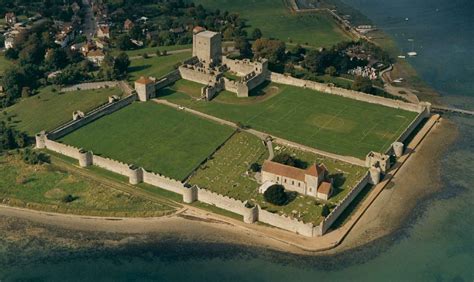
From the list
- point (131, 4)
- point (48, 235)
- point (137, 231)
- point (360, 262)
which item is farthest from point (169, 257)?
point (131, 4)

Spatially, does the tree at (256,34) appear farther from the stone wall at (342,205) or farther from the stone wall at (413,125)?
the stone wall at (342,205)

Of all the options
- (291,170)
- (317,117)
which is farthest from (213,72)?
(291,170)

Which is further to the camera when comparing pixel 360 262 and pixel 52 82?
pixel 52 82

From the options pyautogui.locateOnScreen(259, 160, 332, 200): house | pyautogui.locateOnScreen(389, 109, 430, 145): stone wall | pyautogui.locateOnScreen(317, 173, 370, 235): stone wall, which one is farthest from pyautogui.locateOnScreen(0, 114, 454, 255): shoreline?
pyautogui.locateOnScreen(389, 109, 430, 145): stone wall

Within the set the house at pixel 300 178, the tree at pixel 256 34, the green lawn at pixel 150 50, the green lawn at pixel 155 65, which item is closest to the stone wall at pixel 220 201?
the house at pixel 300 178

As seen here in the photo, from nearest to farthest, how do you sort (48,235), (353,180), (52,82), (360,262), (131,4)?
(360,262)
(48,235)
(353,180)
(52,82)
(131,4)

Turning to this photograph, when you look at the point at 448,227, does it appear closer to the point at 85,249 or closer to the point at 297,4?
the point at 85,249

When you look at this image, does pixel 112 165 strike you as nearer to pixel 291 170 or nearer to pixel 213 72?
pixel 291 170
